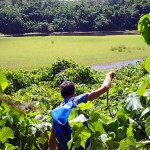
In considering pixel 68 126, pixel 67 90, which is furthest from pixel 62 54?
pixel 68 126

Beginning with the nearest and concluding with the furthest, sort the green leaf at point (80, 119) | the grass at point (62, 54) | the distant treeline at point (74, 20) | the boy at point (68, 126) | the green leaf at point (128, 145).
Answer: the green leaf at point (128, 145) < the green leaf at point (80, 119) < the boy at point (68, 126) < the grass at point (62, 54) < the distant treeline at point (74, 20)

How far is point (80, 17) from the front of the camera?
44.9 meters

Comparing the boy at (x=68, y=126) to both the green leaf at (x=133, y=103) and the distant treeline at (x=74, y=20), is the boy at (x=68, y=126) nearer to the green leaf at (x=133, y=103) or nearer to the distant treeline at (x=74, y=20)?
the green leaf at (x=133, y=103)

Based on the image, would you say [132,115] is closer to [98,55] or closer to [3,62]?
[3,62]

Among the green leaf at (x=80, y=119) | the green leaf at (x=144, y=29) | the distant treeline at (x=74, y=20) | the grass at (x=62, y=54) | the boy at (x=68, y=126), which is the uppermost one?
the green leaf at (x=144, y=29)

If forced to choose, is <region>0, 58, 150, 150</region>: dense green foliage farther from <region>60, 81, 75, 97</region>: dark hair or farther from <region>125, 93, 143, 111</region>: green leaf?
<region>60, 81, 75, 97</region>: dark hair

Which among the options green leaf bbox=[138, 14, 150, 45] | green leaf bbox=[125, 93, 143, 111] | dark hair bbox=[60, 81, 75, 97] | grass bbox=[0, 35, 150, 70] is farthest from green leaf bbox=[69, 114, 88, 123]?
grass bbox=[0, 35, 150, 70]

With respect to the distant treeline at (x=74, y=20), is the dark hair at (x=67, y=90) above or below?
above

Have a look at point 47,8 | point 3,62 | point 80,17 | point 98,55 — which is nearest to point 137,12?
point 80,17

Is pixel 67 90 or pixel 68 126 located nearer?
pixel 68 126

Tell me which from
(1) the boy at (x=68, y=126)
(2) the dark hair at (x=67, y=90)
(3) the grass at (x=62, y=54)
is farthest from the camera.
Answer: (3) the grass at (x=62, y=54)

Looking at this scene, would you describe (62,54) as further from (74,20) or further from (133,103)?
(74,20)

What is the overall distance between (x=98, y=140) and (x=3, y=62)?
60.2ft

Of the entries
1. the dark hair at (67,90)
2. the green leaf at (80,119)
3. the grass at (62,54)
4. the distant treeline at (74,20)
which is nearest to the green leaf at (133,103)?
the green leaf at (80,119)
